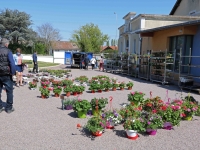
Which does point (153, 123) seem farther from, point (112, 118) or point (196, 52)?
point (196, 52)

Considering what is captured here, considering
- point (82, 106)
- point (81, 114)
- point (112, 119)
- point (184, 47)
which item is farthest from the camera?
point (184, 47)

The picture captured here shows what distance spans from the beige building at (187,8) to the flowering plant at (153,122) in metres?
17.0

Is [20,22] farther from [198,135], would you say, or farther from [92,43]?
[198,135]

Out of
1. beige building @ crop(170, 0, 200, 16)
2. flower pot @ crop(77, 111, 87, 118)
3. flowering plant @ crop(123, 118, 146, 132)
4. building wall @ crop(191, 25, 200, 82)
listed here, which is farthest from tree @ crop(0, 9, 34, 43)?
flowering plant @ crop(123, 118, 146, 132)

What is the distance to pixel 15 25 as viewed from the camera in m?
35.2

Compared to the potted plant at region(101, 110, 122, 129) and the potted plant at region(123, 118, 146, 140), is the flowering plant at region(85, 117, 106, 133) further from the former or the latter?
the potted plant at region(123, 118, 146, 140)

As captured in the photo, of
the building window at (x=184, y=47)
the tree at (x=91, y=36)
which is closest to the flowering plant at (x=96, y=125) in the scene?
the building window at (x=184, y=47)

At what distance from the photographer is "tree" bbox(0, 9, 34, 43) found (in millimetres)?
34656

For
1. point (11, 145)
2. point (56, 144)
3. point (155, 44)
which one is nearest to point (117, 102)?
point (56, 144)

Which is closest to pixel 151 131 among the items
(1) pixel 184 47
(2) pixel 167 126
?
(2) pixel 167 126

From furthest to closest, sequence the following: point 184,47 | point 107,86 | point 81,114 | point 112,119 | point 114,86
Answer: point 184,47 < point 114,86 < point 107,86 < point 81,114 < point 112,119

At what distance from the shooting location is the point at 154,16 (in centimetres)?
1755

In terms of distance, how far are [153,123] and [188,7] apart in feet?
64.9

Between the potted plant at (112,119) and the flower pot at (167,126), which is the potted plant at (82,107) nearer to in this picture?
the potted plant at (112,119)
